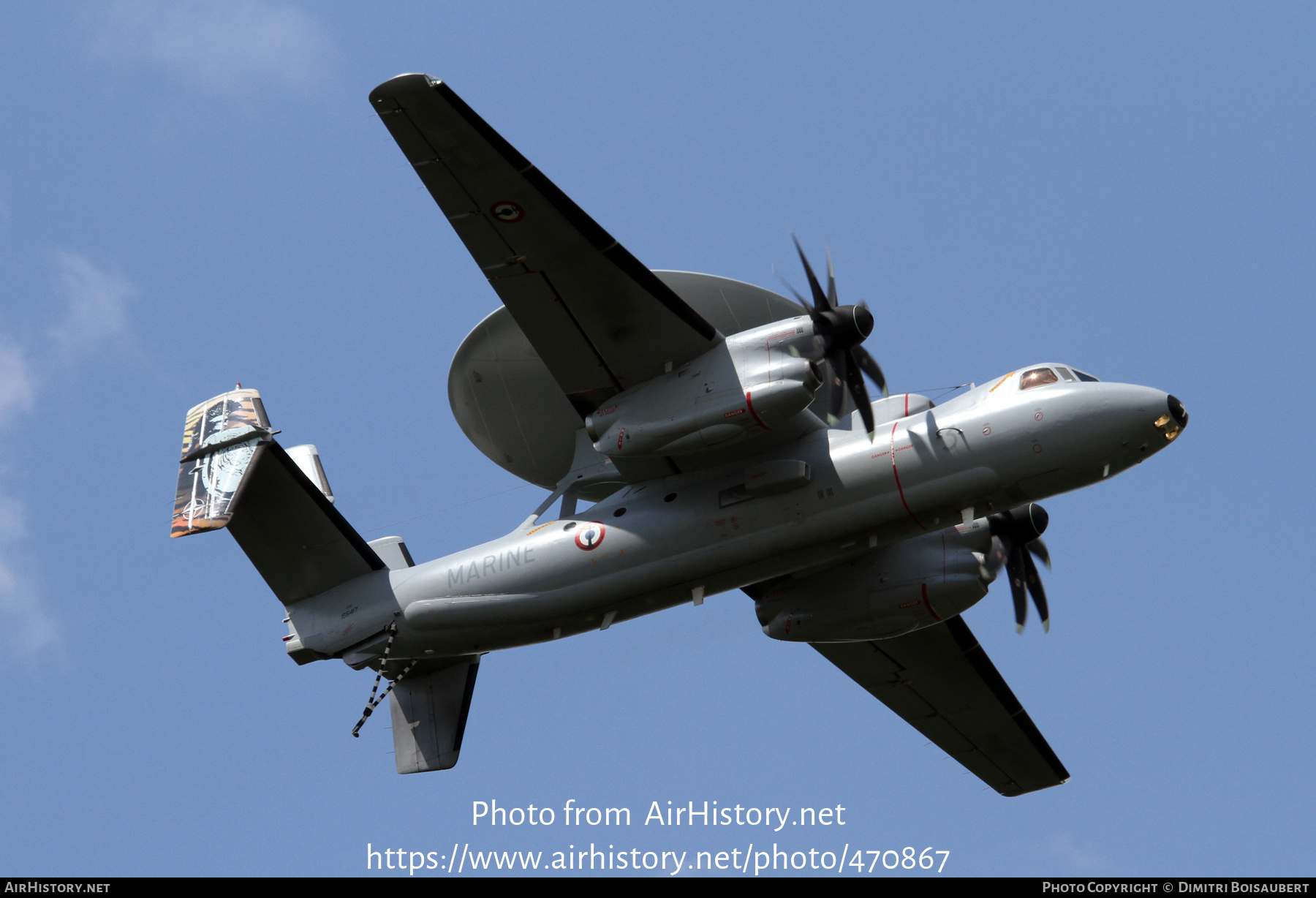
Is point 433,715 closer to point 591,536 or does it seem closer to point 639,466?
point 591,536

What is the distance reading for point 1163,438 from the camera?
21.2m

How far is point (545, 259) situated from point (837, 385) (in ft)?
16.5

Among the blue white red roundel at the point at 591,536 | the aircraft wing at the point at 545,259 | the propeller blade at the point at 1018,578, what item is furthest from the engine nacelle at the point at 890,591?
the aircraft wing at the point at 545,259

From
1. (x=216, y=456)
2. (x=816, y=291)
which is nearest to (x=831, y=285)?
(x=816, y=291)

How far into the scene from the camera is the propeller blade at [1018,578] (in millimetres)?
24953

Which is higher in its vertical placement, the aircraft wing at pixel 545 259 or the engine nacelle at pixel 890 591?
the aircraft wing at pixel 545 259

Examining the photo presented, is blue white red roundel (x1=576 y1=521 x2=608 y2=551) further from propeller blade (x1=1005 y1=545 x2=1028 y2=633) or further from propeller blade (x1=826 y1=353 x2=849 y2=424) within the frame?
propeller blade (x1=1005 y1=545 x2=1028 y2=633)

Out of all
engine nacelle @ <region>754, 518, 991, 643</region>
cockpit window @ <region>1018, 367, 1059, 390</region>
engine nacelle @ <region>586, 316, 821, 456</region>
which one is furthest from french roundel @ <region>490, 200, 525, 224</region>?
engine nacelle @ <region>754, 518, 991, 643</region>

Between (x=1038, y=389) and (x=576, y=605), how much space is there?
8.33 m

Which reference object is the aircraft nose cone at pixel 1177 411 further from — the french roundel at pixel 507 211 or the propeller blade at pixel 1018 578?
the french roundel at pixel 507 211

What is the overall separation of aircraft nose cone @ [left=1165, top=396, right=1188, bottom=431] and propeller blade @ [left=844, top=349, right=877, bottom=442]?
4665 millimetres

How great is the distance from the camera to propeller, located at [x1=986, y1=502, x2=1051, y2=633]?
2469 centimetres

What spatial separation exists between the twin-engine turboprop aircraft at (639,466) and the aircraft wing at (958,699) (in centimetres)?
127

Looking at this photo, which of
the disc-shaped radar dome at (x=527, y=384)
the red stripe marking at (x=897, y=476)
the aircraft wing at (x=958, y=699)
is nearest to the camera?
the red stripe marking at (x=897, y=476)
